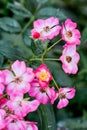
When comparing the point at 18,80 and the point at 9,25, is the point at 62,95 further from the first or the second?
the point at 9,25

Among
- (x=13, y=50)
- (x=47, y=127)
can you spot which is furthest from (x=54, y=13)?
(x=47, y=127)

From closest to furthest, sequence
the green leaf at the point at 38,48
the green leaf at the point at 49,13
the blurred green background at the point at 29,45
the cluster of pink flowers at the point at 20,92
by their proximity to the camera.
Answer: the cluster of pink flowers at the point at 20,92, the green leaf at the point at 38,48, the blurred green background at the point at 29,45, the green leaf at the point at 49,13

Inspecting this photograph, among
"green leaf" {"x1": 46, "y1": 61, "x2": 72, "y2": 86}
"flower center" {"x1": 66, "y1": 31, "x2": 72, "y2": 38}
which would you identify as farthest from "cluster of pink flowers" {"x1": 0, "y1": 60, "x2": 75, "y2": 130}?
"green leaf" {"x1": 46, "y1": 61, "x2": 72, "y2": 86}

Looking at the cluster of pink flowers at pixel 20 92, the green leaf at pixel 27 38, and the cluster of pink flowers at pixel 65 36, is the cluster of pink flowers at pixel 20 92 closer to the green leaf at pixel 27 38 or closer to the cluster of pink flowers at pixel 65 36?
the cluster of pink flowers at pixel 65 36

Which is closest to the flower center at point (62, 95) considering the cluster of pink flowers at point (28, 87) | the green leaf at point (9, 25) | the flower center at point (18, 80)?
the cluster of pink flowers at point (28, 87)

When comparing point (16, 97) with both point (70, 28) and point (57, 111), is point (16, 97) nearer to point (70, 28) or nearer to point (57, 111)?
point (70, 28)

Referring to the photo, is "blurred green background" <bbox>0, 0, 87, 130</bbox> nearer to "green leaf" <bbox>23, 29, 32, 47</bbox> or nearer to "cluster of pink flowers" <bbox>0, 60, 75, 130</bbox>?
"green leaf" <bbox>23, 29, 32, 47</bbox>

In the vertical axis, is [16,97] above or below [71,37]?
below

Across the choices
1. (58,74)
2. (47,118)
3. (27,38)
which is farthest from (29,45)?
(47,118)
